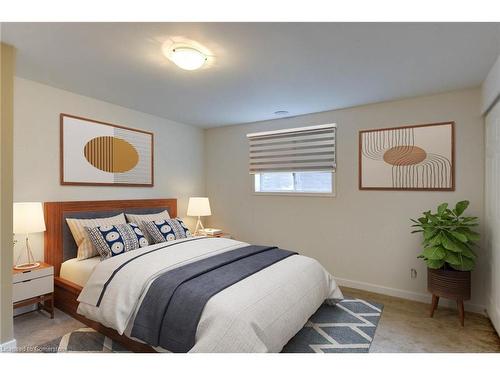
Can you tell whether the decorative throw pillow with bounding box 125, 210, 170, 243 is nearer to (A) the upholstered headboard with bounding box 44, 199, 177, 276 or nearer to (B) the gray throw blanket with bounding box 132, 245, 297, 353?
(A) the upholstered headboard with bounding box 44, 199, 177, 276

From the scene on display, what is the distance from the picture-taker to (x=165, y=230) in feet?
10.5

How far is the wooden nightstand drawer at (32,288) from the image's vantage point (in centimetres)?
229

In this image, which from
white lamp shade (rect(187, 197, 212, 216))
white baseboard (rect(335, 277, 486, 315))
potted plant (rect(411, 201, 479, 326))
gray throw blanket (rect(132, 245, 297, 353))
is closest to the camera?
gray throw blanket (rect(132, 245, 297, 353))

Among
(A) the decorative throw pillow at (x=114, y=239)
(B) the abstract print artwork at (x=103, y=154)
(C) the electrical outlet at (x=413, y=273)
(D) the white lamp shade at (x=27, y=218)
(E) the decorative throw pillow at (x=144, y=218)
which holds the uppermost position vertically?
(B) the abstract print artwork at (x=103, y=154)

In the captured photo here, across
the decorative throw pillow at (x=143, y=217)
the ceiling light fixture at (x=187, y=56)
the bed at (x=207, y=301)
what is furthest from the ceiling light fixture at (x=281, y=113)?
the decorative throw pillow at (x=143, y=217)

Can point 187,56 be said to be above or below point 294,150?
above

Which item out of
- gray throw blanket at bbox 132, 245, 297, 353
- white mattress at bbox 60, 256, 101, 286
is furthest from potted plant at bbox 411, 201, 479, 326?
white mattress at bbox 60, 256, 101, 286

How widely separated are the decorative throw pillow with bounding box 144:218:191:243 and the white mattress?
23.5 inches

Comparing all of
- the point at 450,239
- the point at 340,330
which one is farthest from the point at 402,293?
the point at 340,330

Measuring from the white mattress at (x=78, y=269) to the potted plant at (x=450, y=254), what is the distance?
3231 millimetres

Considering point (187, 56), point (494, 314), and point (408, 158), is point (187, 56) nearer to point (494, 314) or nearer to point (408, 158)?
point (408, 158)

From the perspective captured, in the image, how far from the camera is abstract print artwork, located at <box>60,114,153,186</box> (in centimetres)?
298

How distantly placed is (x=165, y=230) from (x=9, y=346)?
1.59 metres

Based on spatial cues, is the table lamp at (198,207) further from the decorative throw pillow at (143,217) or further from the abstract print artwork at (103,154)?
the abstract print artwork at (103,154)
